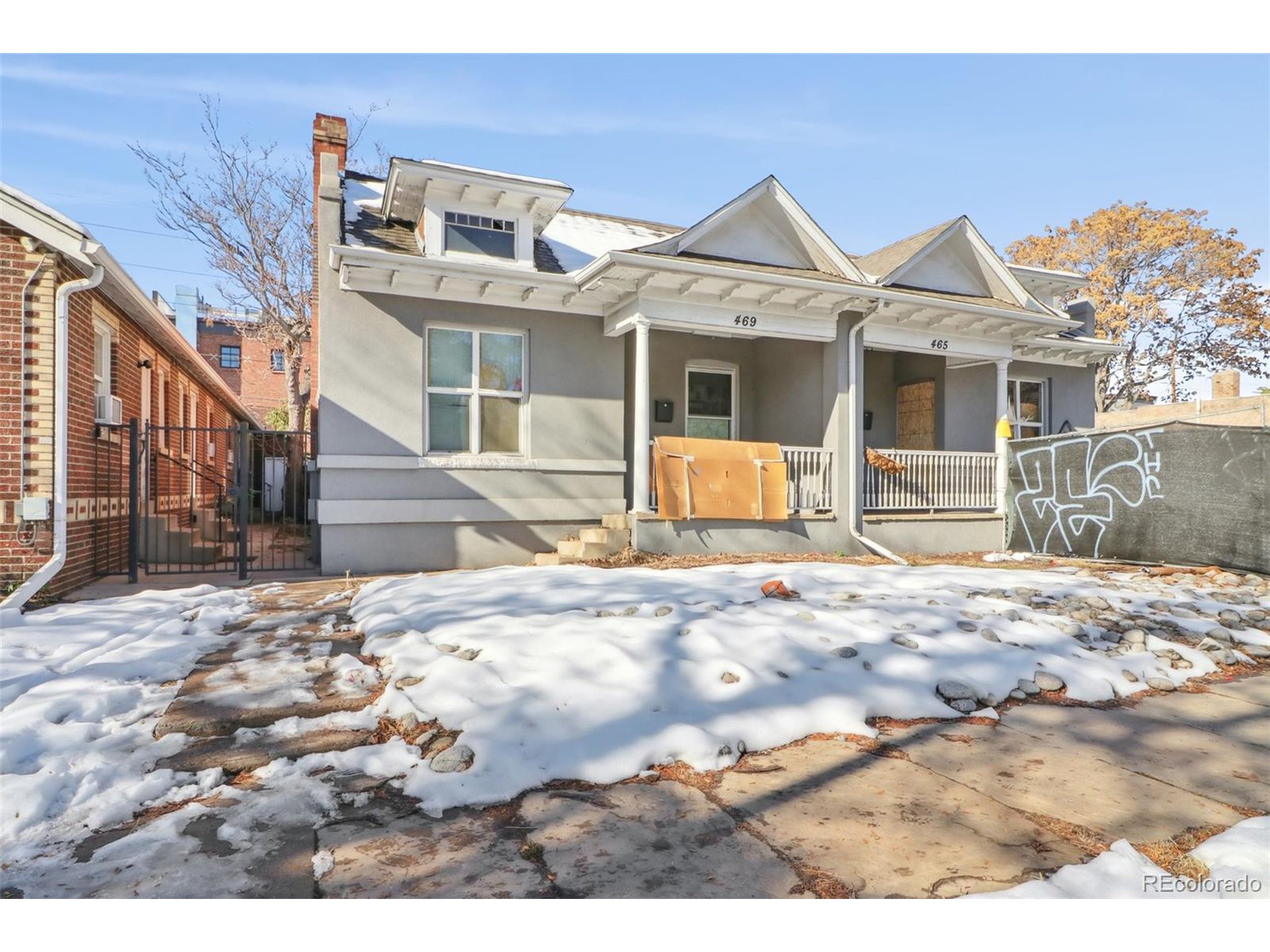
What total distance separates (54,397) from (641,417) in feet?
20.2

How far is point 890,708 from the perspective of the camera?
3861 mm

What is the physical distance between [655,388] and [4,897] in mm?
10147

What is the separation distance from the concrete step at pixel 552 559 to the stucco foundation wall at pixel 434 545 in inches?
9.7

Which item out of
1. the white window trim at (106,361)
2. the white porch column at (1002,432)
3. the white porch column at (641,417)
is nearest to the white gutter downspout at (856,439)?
the white porch column at (1002,432)

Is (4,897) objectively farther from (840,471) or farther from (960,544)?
(960,544)

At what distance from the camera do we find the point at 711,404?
485 inches

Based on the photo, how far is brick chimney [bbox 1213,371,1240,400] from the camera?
24375mm

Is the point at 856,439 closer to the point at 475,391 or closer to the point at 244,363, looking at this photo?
the point at 475,391

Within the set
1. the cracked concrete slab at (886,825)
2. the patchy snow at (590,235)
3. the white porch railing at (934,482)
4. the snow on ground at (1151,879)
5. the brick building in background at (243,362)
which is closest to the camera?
the snow on ground at (1151,879)

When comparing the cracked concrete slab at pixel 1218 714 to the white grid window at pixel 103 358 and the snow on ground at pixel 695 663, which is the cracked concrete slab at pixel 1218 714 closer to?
the snow on ground at pixel 695 663

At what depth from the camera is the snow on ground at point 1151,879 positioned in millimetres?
2156

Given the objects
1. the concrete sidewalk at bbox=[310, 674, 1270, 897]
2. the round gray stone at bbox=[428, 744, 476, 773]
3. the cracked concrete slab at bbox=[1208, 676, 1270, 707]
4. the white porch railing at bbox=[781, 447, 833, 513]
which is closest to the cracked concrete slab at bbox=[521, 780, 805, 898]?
the concrete sidewalk at bbox=[310, 674, 1270, 897]

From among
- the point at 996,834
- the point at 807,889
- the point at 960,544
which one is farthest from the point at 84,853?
the point at 960,544

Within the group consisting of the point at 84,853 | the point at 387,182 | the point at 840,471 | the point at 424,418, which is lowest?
the point at 84,853
